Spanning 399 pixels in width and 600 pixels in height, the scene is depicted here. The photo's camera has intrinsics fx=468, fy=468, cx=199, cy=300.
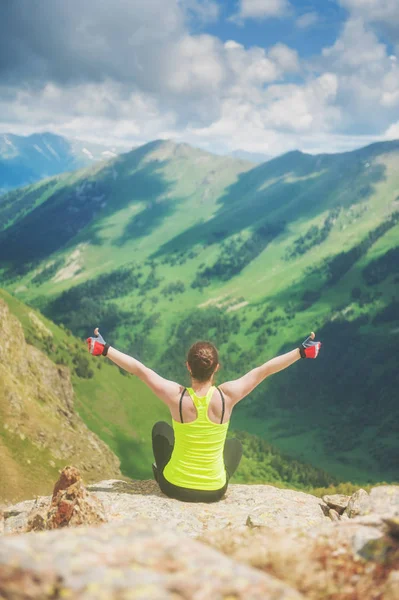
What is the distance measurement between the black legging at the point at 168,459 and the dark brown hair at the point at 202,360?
2.97m

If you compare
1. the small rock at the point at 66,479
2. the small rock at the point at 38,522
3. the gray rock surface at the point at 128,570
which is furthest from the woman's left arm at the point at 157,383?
the gray rock surface at the point at 128,570

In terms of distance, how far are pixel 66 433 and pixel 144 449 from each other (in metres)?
58.5

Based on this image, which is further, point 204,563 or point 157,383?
point 157,383

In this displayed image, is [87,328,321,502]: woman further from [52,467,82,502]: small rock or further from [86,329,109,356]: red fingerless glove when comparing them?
[52,467,82,502]: small rock

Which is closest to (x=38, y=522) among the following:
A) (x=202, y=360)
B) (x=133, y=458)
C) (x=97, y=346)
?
(x=97, y=346)

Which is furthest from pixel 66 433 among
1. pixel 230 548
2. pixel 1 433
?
pixel 230 548

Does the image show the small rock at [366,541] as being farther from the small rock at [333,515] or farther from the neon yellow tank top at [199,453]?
the small rock at [333,515]

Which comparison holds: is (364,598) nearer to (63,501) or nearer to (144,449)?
(63,501)

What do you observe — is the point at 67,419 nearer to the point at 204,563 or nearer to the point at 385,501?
the point at 385,501

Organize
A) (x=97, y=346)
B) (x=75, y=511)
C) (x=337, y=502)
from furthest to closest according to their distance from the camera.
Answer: (x=337, y=502) → (x=97, y=346) → (x=75, y=511)

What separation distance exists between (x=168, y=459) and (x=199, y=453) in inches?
Answer: 63.5

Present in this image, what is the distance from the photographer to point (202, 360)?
1089 cm

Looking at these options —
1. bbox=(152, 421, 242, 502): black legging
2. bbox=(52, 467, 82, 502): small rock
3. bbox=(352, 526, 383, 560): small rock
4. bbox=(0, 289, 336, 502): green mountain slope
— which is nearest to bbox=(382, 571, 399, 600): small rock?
bbox=(352, 526, 383, 560): small rock

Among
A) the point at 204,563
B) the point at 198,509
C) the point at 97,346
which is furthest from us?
the point at 198,509
